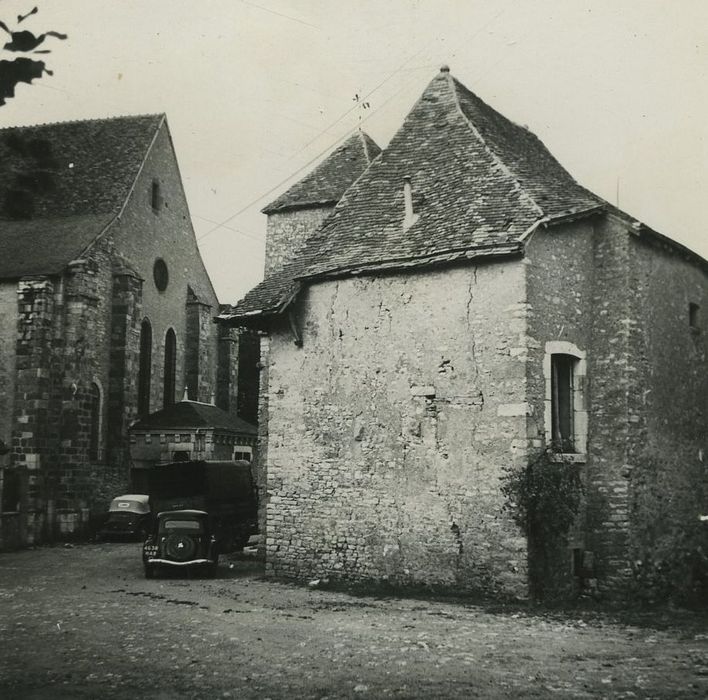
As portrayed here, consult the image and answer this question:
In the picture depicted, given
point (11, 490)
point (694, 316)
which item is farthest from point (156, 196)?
point (694, 316)

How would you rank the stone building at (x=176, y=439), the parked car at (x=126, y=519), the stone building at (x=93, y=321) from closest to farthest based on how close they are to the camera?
the parked car at (x=126, y=519)
the stone building at (x=93, y=321)
the stone building at (x=176, y=439)

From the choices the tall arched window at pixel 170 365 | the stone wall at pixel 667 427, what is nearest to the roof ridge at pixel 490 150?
the stone wall at pixel 667 427

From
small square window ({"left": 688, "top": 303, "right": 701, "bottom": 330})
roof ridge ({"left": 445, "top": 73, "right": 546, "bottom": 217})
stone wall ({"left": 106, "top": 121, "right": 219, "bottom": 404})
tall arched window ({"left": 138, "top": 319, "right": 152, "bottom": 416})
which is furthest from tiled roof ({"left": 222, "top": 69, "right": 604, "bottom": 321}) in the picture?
tall arched window ({"left": 138, "top": 319, "right": 152, "bottom": 416})

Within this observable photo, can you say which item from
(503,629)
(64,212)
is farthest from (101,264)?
(503,629)

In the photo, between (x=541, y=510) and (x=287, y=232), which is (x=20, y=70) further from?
(x=287, y=232)

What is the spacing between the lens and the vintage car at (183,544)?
52.3 feet

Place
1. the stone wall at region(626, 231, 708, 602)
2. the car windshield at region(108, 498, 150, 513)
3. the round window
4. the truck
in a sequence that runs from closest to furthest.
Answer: the stone wall at region(626, 231, 708, 602) < the truck < the car windshield at region(108, 498, 150, 513) < the round window

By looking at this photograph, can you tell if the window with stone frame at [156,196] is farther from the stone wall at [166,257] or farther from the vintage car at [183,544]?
the vintage car at [183,544]

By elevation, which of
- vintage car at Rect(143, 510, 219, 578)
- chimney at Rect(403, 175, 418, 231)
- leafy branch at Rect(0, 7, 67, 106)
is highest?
chimney at Rect(403, 175, 418, 231)

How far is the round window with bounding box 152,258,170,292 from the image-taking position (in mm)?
30172

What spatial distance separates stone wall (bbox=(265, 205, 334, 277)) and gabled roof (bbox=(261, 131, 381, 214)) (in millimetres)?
187

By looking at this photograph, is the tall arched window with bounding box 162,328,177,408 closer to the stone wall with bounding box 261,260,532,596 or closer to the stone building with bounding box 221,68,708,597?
the stone building with bounding box 221,68,708,597

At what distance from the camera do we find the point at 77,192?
28.9 metres

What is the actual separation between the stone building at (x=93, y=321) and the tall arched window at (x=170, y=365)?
0.04 meters
